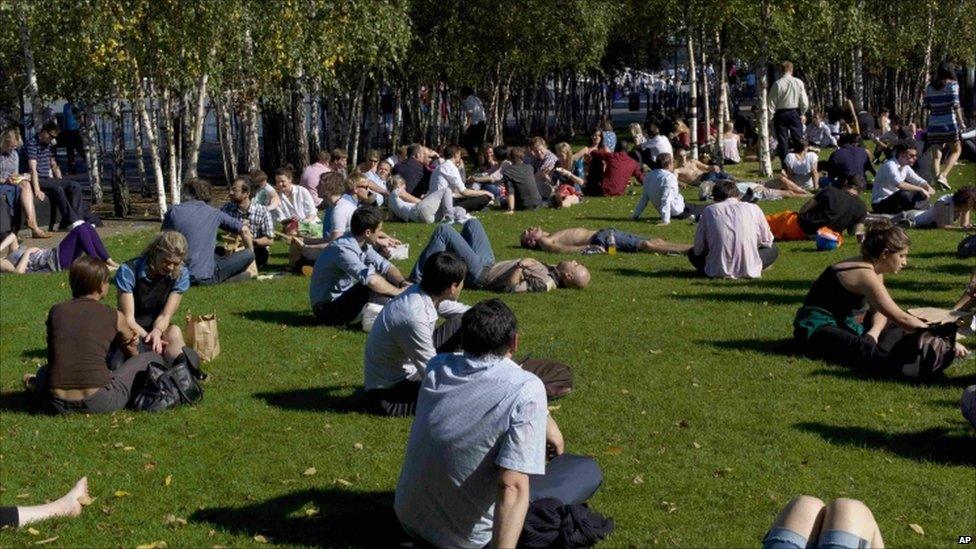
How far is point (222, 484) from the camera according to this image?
843 centimetres

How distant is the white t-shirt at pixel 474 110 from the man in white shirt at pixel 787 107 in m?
11.3

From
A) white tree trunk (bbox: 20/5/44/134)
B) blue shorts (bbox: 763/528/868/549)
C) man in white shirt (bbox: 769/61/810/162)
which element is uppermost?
white tree trunk (bbox: 20/5/44/134)

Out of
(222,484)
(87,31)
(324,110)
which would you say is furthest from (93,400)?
(324,110)

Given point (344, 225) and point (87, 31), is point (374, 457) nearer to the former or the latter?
point (344, 225)

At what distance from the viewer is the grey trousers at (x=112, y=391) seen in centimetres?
1011

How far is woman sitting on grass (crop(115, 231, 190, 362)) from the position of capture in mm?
11031

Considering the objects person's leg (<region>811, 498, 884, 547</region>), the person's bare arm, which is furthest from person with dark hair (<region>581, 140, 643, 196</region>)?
person's leg (<region>811, 498, 884, 547</region>)

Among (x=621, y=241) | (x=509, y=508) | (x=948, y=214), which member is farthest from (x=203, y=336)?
(x=948, y=214)

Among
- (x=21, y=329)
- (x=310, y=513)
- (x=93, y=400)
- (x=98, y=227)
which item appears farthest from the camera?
(x=98, y=227)

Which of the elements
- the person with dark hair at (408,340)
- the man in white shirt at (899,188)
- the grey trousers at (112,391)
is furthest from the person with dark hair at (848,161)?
the grey trousers at (112,391)

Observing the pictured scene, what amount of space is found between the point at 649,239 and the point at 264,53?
1100cm

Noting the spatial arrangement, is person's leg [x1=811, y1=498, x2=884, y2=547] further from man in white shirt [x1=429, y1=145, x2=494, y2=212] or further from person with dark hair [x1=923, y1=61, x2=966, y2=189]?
person with dark hair [x1=923, y1=61, x2=966, y2=189]

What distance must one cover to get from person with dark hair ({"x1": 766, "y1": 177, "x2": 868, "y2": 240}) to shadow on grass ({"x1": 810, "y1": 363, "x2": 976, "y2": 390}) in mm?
7997

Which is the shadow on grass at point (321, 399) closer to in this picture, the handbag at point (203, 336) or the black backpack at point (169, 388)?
the black backpack at point (169, 388)
